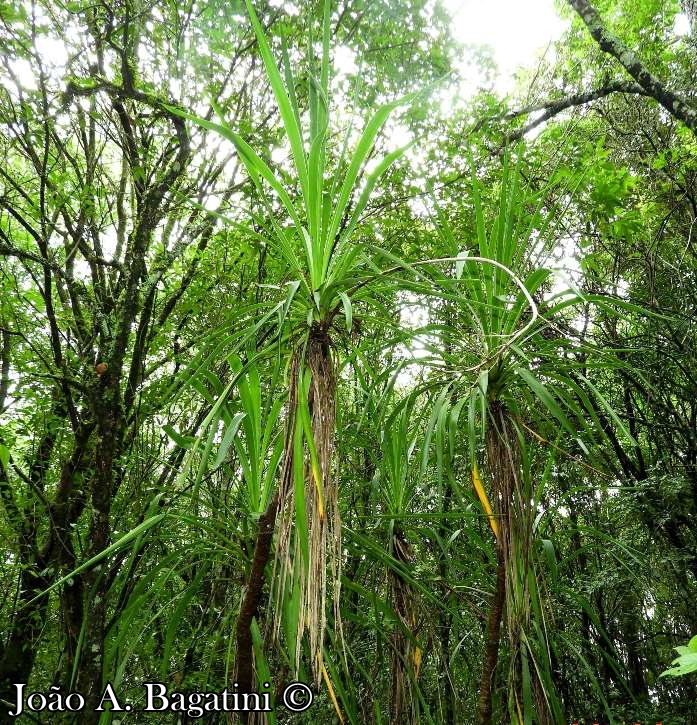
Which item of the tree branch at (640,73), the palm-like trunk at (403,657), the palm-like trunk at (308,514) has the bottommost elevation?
the palm-like trunk at (403,657)

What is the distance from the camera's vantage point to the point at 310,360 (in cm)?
122

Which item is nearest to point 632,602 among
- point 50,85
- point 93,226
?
point 93,226

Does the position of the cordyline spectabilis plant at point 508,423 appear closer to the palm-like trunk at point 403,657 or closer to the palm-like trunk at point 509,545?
the palm-like trunk at point 509,545

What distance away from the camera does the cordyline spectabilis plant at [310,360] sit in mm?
1019

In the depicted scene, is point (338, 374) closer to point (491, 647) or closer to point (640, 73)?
point (491, 647)

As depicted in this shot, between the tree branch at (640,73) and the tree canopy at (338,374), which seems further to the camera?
the tree branch at (640,73)

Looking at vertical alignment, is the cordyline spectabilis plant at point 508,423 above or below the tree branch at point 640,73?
below

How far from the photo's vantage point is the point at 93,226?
2.56 meters

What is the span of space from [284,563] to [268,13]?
260 centimetres

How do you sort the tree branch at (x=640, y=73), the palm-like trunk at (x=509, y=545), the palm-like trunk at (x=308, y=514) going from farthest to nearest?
the tree branch at (x=640, y=73), the palm-like trunk at (x=509, y=545), the palm-like trunk at (x=308, y=514)

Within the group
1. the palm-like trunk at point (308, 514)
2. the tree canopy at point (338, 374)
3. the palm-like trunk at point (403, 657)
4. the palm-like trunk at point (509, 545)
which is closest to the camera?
the palm-like trunk at point (308, 514)

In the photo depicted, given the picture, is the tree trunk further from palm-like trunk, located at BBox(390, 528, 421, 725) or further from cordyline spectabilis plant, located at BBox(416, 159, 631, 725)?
palm-like trunk, located at BBox(390, 528, 421, 725)

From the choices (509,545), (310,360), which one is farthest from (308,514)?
(509,545)

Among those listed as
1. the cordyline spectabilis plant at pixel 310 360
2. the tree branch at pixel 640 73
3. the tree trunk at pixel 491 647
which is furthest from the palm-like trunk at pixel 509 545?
the tree branch at pixel 640 73
